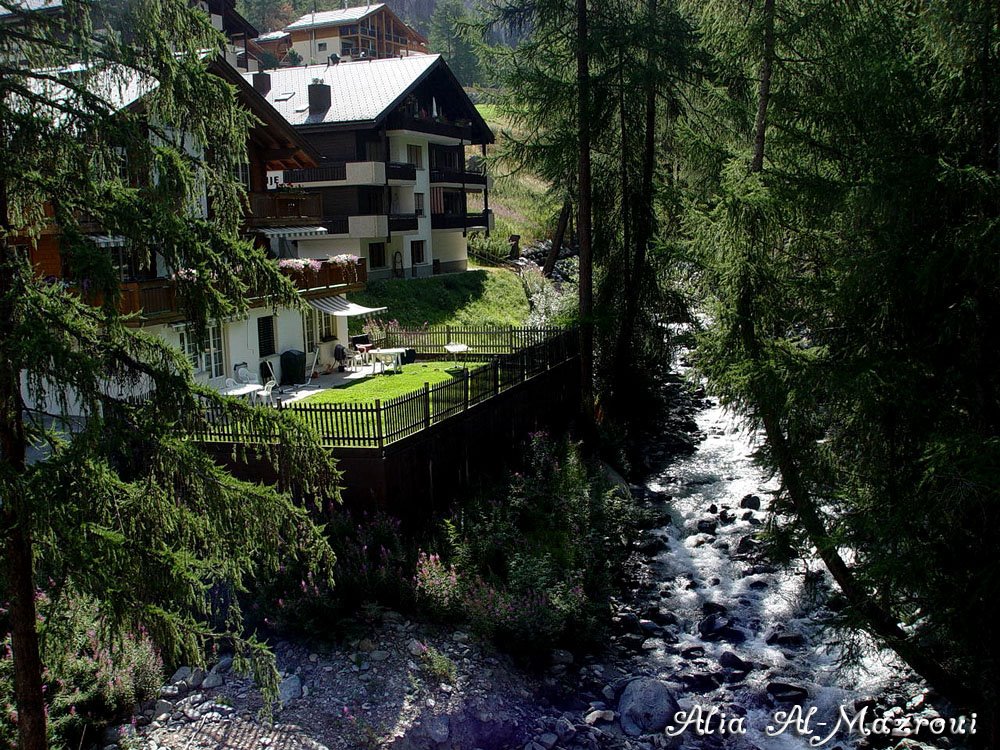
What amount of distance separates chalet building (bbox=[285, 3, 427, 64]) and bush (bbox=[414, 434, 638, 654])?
7809 centimetres

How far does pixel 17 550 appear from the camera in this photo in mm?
7938

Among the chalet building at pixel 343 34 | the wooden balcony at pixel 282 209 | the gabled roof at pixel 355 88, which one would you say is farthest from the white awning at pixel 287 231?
the chalet building at pixel 343 34

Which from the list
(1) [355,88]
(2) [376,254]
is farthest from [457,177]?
(2) [376,254]

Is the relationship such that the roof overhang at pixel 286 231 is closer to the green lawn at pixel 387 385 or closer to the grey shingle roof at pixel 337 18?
the green lawn at pixel 387 385

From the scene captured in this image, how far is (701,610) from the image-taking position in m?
16.7

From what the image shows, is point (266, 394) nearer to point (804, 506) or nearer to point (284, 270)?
point (284, 270)

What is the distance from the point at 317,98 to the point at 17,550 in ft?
122

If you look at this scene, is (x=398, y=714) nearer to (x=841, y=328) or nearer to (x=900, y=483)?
(x=900, y=483)

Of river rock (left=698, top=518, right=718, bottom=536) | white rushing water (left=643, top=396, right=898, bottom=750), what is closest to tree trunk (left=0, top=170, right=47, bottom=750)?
white rushing water (left=643, top=396, right=898, bottom=750)

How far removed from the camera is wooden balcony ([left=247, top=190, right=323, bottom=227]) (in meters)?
25.5

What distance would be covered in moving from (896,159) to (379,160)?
33013mm

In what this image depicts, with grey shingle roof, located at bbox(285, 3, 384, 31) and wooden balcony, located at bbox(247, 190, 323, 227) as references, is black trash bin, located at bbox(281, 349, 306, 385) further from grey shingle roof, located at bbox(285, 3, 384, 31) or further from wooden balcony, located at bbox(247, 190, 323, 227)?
grey shingle roof, located at bbox(285, 3, 384, 31)

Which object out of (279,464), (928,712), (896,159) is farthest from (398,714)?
(896,159)

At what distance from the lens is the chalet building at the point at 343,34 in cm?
9050
